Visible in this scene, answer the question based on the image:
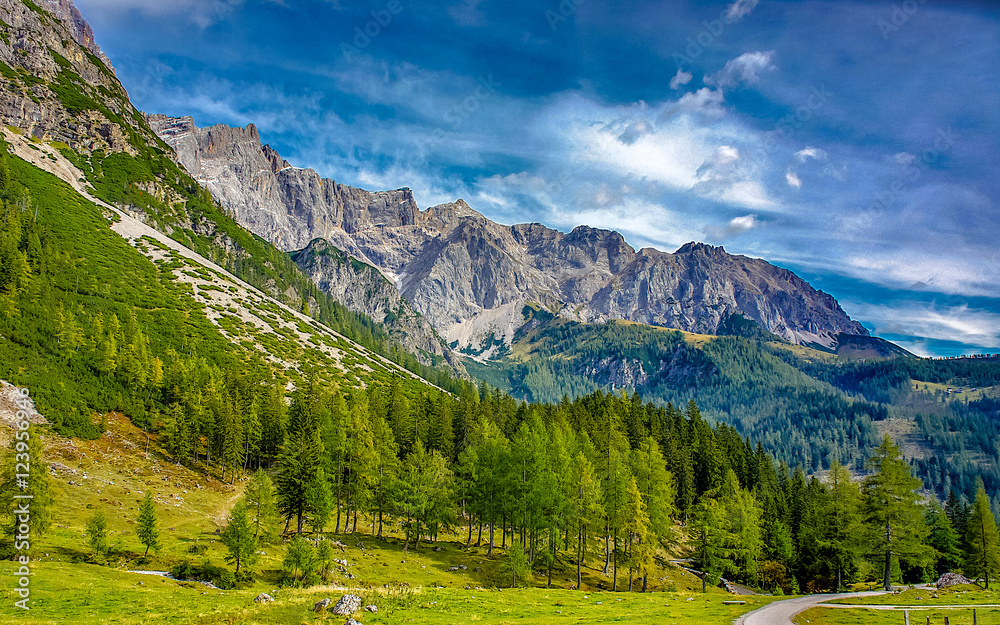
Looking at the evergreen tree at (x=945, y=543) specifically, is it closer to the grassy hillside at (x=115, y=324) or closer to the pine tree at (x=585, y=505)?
the pine tree at (x=585, y=505)

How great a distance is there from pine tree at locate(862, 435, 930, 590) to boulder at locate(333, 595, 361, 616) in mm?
52055

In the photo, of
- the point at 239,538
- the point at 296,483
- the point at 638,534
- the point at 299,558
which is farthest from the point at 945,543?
the point at 239,538

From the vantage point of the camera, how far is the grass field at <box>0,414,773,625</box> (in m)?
26.7

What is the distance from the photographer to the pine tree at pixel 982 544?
6956cm

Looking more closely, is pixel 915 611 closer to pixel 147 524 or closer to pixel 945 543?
pixel 147 524

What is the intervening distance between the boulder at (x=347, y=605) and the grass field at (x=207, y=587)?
1.00 m

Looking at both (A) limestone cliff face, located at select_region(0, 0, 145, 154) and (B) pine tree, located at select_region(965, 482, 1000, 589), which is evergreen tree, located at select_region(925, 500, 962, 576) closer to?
(B) pine tree, located at select_region(965, 482, 1000, 589)

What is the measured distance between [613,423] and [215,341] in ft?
308

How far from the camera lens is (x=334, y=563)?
1724 inches

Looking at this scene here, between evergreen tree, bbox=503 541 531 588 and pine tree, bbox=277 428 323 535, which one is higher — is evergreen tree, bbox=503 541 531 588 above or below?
below

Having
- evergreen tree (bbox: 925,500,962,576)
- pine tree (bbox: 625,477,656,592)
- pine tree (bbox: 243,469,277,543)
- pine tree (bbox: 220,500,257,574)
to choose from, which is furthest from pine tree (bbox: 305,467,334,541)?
evergreen tree (bbox: 925,500,962,576)

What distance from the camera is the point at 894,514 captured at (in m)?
50.4

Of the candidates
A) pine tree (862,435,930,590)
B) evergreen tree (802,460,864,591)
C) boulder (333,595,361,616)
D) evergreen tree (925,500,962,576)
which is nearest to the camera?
boulder (333,595,361,616)

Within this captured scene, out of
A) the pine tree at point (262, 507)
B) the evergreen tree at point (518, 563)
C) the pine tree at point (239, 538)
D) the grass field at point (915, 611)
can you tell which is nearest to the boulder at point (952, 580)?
the grass field at point (915, 611)
